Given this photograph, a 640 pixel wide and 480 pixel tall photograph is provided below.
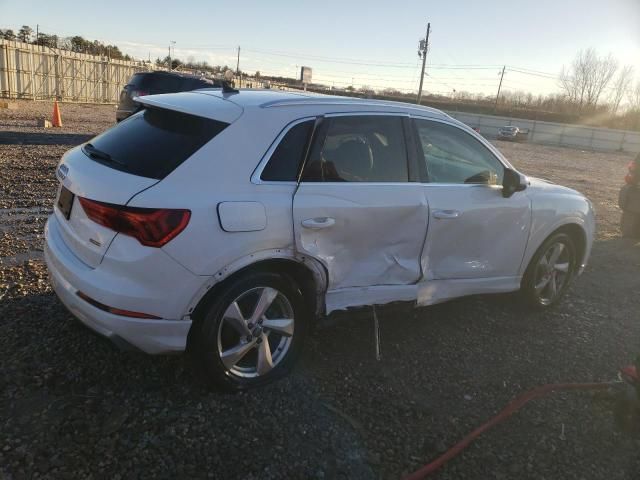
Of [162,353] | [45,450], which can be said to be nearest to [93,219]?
[162,353]

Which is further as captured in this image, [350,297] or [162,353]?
[350,297]

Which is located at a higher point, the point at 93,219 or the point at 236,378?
the point at 93,219

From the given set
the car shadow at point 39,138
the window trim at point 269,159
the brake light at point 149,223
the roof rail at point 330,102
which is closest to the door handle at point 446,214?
the roof rail at point 330,102

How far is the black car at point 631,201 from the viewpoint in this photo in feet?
25.8

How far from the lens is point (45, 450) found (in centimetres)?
257

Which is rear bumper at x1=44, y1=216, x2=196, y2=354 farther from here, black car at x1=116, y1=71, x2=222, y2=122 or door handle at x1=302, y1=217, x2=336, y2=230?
black car at x1=116, y1=71, x2=222, y2=122

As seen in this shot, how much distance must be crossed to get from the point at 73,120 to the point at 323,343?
18.2m

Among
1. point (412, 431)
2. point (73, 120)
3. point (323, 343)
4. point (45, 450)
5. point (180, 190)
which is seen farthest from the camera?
point (73, 120)

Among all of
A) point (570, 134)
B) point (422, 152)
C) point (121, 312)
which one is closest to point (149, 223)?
point (121, 312)

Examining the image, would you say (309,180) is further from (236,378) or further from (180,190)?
(236,378)

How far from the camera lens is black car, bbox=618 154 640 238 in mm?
Result: 7863

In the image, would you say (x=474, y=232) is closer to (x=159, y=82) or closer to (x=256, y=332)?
(x=256, y=332)

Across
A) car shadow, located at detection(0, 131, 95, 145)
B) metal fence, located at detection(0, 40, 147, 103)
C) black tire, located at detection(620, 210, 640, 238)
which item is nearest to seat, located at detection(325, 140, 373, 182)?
black tire, located at detection(620, 210, 640, 238)

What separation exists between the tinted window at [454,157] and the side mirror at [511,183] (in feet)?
0.36
